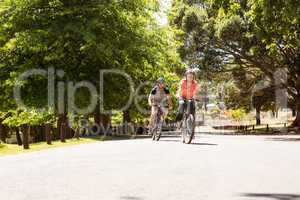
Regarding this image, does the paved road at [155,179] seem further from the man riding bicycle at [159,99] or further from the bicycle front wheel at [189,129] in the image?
the man riding bicycle at [159,99]

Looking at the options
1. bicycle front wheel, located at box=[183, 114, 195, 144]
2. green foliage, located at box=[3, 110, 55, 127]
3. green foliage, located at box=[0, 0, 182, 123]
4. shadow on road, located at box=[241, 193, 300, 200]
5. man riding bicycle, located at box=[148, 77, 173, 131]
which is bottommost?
shadow on road, located at box=[241, 193, 300, 200]

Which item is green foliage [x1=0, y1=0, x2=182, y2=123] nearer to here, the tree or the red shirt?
the tree

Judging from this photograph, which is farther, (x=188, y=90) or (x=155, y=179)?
(x=188, y=90)

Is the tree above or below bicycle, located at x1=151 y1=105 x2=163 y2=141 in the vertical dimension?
above

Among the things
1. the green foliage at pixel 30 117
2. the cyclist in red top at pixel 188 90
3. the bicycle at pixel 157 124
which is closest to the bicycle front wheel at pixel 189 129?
the cyclist in red top at pixel 188 90

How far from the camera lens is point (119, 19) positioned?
27.0 metres

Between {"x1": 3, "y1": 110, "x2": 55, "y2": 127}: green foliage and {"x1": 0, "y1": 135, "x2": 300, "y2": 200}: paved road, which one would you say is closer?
{"x1": 0, "y1": 135, "x2": 300, "y2": 200}: paved road

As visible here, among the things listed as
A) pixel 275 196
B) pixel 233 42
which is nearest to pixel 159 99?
pixel 275 196

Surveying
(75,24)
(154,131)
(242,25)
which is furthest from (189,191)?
(242,25)

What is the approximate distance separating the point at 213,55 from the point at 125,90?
19155 mm

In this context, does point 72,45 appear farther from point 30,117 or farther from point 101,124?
point 101,124

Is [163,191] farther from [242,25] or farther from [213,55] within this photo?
[213,55]

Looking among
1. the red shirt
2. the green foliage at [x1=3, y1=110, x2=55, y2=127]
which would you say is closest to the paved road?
the red shirt

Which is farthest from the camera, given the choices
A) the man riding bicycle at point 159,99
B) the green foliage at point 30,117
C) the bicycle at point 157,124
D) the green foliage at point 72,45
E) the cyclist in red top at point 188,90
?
the green foliage at point 30,117
